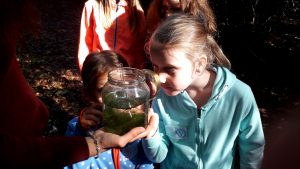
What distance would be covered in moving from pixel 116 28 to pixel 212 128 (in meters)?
1.50

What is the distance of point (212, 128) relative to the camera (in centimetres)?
222

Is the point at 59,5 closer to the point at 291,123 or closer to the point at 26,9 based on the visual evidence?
the point at 291,123

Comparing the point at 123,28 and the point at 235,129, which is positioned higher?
the point at 123,28

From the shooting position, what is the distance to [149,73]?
198 cm

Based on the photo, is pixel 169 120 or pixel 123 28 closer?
pixel 169 120

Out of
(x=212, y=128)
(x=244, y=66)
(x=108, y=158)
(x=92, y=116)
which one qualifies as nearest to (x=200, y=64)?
(x=212, y=128)

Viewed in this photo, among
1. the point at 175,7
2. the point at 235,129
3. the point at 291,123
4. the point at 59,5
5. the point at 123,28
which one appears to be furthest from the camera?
the point at 59,5

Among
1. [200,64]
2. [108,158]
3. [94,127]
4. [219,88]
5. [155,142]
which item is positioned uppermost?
[200,64]

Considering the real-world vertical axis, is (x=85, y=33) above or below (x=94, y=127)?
above

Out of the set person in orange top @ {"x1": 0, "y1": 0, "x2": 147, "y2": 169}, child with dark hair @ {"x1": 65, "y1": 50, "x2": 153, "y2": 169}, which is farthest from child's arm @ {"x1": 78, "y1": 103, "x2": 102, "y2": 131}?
person in orange top @ {"x1": 0, "y1": 0, "x2": 147, "y2": 169}

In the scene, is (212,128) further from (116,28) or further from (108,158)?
(116,28)

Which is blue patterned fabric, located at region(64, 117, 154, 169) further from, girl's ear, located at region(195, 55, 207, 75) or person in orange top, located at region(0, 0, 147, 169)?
girl's ear, located at region(195, 55, 207, 75)

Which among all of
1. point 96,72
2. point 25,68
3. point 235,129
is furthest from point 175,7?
point 25,68

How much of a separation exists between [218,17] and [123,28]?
291 centimetres
